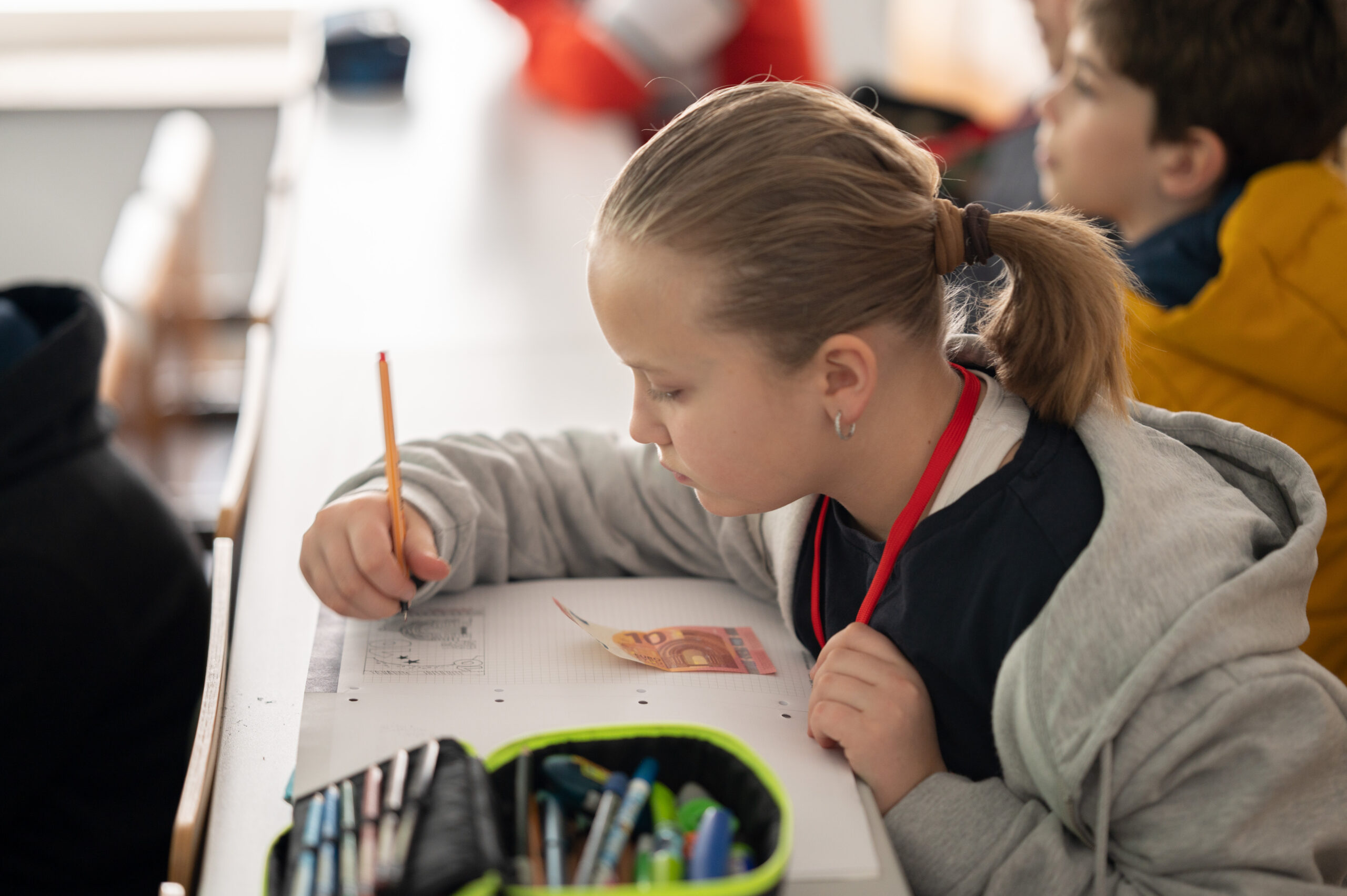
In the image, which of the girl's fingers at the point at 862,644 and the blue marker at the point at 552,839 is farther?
the girl's fingers at the point at 862,644

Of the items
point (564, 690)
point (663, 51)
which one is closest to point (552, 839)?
point (564, 690)

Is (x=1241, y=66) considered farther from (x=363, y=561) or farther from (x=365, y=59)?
(x=365, y=59)

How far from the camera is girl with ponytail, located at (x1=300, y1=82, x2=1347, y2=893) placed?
659mm

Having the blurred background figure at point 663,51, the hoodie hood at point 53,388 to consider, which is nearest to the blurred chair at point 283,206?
the hoodie hood at point 53,388

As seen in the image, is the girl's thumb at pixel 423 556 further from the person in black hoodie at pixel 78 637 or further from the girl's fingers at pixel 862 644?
the person in black hoodie at pixel 78 637

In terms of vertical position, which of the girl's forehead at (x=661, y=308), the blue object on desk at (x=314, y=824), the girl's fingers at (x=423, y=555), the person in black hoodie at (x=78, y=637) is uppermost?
the girl's forehead at (x=661, y=308)

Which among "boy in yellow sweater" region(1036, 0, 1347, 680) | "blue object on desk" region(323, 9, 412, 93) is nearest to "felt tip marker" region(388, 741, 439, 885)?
"boy in yellow sweater" region(1036, 0, 1347, 680)

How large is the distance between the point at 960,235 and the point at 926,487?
166mm

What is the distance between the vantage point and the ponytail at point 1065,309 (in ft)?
2.52

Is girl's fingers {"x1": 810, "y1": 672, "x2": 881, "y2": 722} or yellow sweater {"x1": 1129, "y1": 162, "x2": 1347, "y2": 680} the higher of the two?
girl's fingers {"x1": 810, "y1": 672, "x2": 881, "y2": 722}

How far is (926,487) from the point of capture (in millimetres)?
784

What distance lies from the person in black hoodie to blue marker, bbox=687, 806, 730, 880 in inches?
29.7

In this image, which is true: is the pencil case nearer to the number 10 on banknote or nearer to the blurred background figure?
the number 10 on banknote

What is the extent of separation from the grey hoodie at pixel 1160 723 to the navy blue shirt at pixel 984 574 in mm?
20
